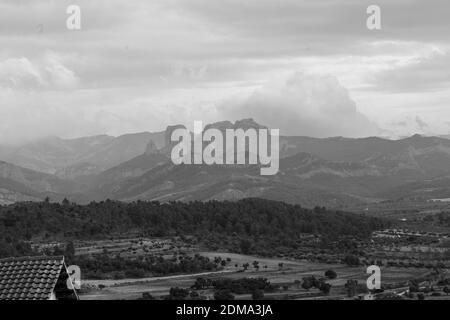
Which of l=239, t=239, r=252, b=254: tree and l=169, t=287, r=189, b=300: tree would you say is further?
l=239, t=239, r=252, b=254: tree

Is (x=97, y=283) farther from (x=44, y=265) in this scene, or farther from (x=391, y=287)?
(x=44, y=265)

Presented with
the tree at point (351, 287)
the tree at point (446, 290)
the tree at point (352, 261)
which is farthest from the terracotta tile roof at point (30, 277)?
the tree at point (352, 261)

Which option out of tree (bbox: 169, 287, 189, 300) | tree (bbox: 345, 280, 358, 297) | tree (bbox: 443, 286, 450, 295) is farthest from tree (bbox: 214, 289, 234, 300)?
tree (bbox: 443, 286, 450, 295)

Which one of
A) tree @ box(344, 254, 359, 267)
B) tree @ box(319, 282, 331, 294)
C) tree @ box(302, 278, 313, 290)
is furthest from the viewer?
tree @ box(344, 254, 359, 267)

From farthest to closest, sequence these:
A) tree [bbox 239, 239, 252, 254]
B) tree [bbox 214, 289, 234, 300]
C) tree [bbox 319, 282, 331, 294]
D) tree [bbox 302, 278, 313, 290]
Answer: tree [bbox 239, 239, 252, 254], tree [bbox 302, 278, 313, 290], tree [bbox 319, 282, 331, 294], tree [bbox 214, 289, 234, 300]

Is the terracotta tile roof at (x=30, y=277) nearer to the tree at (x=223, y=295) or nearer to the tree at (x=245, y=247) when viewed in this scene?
the tree at (x=223, y=295)

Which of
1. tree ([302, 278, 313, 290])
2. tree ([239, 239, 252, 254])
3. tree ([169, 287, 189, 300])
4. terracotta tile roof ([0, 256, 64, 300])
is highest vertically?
terracotta tile roof ([0, 256, 64, 300])

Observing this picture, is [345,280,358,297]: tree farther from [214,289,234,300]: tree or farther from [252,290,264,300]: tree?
[214,289,234,300]: tree
